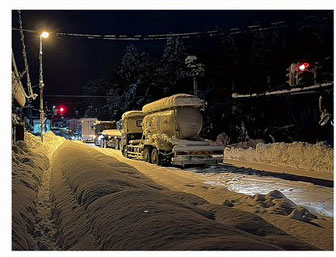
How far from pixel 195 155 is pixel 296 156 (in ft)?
15.0

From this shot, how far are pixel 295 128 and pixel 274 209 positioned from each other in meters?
28.5

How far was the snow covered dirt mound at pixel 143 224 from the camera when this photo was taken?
4.87 metres

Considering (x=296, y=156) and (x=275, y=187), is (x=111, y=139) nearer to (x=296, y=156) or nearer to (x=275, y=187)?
(x=296, y=156)

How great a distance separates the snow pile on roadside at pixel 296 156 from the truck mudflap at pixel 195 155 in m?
2.96

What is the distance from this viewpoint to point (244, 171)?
15156mm

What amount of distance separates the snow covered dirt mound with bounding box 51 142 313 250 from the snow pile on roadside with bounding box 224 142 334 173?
8395 mm

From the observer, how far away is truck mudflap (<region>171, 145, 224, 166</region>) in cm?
1669

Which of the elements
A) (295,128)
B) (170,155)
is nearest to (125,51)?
(295,128)

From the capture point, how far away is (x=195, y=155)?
664 inches

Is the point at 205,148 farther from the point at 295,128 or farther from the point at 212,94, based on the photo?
the point at 212,94

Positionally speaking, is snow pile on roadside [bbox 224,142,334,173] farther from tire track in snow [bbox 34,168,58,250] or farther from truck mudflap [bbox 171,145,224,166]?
tire track in snow [bbox 34,168,58,250]

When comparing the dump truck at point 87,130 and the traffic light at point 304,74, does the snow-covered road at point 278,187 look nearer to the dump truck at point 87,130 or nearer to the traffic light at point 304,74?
the traffic light at point 304,74

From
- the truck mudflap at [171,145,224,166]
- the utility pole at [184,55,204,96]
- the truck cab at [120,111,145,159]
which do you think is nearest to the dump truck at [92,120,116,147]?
the utility pole at [184,55,204,96]

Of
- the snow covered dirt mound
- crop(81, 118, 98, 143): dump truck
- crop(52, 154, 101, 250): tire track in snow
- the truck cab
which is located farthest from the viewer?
crop(81, 118, 98, 143): dump truck
